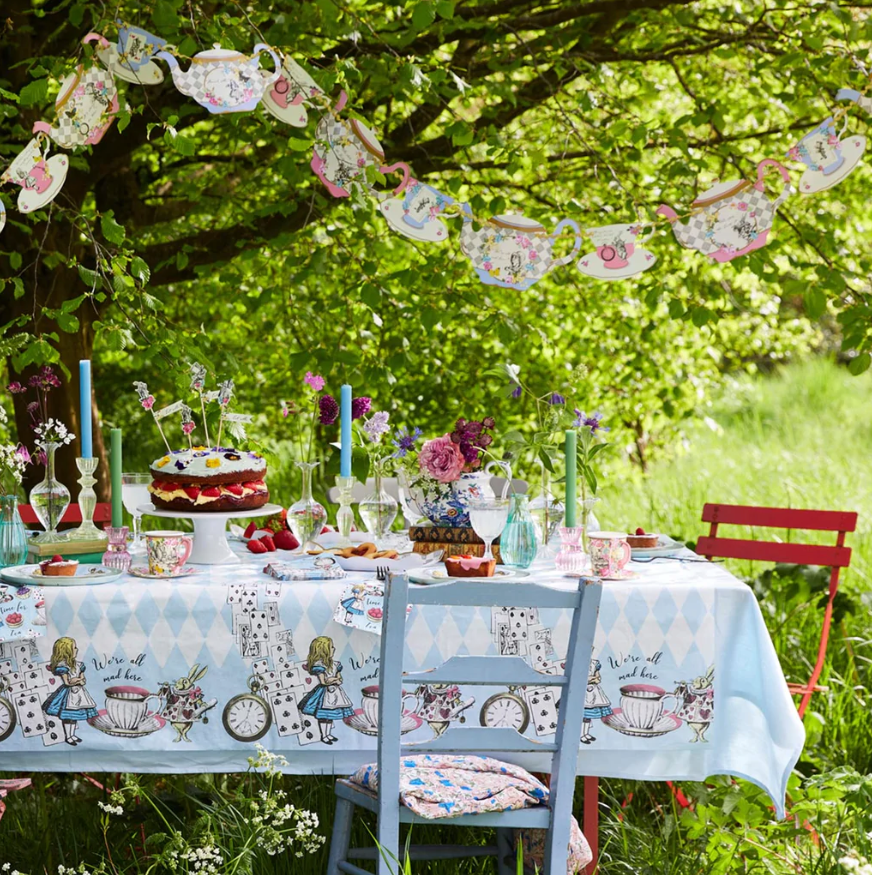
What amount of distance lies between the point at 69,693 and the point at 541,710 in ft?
3.21

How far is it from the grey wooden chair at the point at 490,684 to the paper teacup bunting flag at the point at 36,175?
5.60 ft

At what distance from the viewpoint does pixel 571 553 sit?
8.57ft

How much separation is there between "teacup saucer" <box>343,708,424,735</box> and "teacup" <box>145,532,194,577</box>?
19.4 inches

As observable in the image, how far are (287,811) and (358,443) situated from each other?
1.21 metres

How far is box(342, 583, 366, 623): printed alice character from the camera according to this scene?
2.34 metres

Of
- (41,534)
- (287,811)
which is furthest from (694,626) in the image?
(41,534)

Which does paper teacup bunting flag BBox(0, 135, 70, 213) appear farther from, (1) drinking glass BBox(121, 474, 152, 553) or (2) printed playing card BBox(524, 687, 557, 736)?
(2) printed playing card BBox(524, 687, 557, 736)

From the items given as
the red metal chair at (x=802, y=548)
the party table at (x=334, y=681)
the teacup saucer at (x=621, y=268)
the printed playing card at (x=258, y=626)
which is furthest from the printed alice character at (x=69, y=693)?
the teacup saucer at (x=621, y=268)

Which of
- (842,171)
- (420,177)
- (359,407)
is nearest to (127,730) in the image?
(359,407)

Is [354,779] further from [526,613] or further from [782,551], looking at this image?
[782,551]

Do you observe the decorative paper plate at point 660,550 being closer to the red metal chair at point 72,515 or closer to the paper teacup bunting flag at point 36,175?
the red metal chair at point 72,515

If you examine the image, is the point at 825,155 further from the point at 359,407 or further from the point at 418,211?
the point at 359,407

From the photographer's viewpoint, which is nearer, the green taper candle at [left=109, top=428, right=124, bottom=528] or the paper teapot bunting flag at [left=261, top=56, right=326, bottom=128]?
the green taper candle at [left=109, top=428, right=124, bottom=528]

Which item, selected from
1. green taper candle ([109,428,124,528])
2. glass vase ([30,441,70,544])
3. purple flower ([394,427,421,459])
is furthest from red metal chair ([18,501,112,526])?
purple flower ([394,427,421,459])
